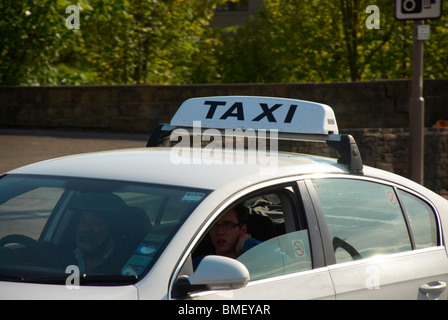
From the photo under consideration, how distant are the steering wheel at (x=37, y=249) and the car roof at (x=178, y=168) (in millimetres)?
321

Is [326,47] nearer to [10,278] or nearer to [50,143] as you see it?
[50,143]

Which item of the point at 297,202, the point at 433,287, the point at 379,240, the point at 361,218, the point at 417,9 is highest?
the point at 417,9

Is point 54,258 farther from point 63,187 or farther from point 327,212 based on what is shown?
point 327,212

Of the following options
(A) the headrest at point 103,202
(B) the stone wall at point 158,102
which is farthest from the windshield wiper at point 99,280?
(B) the stone wall at point 158,102

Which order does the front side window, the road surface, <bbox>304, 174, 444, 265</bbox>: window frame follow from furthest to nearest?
the road surface < <bbox>304, 174, 444, 265</bbox>: window frame < the front side window

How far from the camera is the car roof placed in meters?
3.27

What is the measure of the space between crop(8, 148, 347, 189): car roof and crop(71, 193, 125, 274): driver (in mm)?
114

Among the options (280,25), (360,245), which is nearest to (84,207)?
(360,245)


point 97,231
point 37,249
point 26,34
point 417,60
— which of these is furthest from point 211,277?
point 26,34

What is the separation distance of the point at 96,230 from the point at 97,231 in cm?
1

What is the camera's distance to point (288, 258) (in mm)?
3434

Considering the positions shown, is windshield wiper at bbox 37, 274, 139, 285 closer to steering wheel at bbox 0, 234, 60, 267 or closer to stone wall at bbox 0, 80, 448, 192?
steering wheel at bbox 0, 234, 60, 267

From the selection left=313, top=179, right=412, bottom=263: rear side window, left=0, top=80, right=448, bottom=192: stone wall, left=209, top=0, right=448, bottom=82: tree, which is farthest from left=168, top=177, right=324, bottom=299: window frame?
left=209, top=0, right=448, bottom=82: tree

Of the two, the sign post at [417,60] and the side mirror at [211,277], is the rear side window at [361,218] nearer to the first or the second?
the side mirror at [211,277]
